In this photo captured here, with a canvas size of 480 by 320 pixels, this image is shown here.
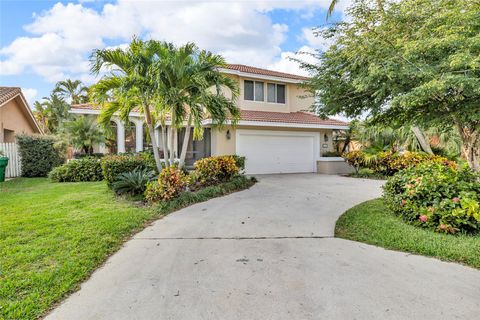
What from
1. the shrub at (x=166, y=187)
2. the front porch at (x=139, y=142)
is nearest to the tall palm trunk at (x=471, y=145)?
the shrub at (x=166, y=187)

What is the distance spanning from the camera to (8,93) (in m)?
14.4

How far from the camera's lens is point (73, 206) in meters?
6.77

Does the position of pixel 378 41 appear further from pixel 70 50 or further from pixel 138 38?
pixel 70 50

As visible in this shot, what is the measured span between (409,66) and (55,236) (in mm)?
7191

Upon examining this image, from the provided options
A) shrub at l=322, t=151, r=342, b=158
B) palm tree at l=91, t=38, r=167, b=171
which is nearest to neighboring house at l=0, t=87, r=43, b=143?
palm tree at l=91, t=38, r=167, b=171

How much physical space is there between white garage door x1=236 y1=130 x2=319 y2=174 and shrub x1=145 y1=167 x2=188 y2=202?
694 cm

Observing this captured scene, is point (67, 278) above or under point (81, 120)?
under

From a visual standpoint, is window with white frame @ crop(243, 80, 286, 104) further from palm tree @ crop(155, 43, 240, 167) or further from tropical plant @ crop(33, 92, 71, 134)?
tropical plant @ crop(33, 92, 71, 134)

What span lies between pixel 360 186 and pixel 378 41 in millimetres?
6243

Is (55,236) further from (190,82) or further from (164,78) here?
(190,82)

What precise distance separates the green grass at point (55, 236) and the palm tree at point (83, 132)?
4649 millimetres

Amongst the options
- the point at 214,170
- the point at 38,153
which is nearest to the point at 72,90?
the point at 38,153

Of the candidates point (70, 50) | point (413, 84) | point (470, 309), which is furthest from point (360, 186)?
point (70, 50)

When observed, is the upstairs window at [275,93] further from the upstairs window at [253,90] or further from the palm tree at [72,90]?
the palm tree at [72,90]
